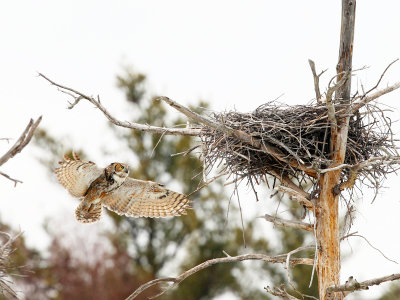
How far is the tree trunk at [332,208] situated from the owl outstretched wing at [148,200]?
74.3 inches

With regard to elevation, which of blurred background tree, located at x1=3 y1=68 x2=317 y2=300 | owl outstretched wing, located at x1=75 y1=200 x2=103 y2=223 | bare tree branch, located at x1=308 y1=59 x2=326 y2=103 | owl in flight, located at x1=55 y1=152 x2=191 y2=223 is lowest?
owl outstretched wing, located at x1=75 y1=200 x2=103 y2=223

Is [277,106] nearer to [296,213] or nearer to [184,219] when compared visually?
[296,213]

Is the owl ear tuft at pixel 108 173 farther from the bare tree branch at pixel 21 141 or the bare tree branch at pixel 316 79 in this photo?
the bare tree branch at pixel 21 141

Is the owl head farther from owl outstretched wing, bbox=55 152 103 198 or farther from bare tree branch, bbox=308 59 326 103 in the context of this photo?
bare tree branch, bbox=308 59 326 103

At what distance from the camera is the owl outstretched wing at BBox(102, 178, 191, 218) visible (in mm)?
8398

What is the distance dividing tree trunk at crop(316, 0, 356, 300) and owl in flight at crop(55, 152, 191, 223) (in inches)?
71.2

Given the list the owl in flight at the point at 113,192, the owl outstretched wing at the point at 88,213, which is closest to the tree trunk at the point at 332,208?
the owl in flight at the point at 113,192

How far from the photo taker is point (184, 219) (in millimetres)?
24172

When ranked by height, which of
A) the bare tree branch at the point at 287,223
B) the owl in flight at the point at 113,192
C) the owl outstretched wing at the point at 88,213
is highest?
the owl in flight at the point at 113,192

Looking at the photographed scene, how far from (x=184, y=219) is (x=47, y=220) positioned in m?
4.12

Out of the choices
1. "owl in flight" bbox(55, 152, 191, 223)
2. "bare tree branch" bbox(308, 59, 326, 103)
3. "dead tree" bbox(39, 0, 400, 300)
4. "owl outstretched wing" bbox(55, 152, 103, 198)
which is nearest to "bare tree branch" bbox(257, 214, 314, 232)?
"dead tree" bbox(39, 0, 400, 300)

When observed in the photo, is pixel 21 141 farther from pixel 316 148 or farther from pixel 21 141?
pixel 316 148

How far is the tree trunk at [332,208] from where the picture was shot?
269 inches

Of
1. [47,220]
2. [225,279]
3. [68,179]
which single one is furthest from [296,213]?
[68,179]
